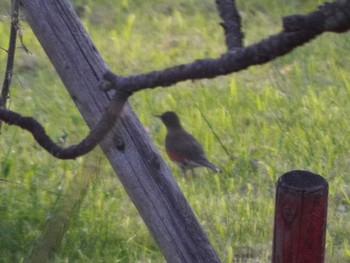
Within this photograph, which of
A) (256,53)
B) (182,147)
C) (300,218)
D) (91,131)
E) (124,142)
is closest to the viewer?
(256,53)

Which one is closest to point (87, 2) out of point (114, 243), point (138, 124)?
point (114, 243)

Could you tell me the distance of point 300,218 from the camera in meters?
3.23

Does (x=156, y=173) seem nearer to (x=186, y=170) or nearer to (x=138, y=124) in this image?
(x=138, y=124)

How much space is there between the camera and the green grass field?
488 cm

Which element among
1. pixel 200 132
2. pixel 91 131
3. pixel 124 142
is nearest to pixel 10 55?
pixel 124 142

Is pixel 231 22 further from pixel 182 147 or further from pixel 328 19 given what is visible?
pixel 182 147

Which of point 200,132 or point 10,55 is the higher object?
point 10,55

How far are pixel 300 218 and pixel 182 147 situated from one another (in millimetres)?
2781

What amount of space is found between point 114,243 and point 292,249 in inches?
66.8

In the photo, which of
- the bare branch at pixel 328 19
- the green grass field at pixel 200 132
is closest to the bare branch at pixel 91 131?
the bare branch at pixel 328 19

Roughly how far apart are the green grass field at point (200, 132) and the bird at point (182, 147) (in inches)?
4.4

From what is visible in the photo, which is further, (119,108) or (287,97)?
(287,97)

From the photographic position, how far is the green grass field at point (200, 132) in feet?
16.0

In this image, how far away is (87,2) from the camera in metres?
9.14
